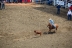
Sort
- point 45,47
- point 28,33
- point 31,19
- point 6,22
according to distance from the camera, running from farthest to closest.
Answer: point 31,19, point 6,22, point 28,33, point 45,47

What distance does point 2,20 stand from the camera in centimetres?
2064

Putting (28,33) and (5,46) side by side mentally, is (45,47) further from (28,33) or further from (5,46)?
(28,33)

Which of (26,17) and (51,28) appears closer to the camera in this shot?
(51,28)

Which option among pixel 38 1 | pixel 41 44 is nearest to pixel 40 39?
pixel 41 44

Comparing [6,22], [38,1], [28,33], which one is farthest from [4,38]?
[38,1]

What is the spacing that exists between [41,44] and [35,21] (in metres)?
8.05

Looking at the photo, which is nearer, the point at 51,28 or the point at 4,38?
the point at 4,38

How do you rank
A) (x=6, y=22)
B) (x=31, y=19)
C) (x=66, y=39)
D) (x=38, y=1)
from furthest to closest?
(x=38, y=1), (x=31, y=19), (x=6, y=22), (x=66, y=39)

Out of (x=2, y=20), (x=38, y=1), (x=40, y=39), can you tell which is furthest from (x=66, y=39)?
(x=38, y=1)

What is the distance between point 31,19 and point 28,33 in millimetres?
5481

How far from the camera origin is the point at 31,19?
21.4 m

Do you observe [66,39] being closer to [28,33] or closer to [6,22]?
[28,33]

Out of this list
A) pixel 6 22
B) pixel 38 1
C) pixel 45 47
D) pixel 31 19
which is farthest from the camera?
pixel 38 1

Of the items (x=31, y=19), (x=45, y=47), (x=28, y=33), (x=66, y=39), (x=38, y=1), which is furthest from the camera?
(x=38, y=1)
